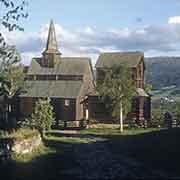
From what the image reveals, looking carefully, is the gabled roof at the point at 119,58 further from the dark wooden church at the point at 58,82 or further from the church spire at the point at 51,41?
the church spire at the point at 51,41

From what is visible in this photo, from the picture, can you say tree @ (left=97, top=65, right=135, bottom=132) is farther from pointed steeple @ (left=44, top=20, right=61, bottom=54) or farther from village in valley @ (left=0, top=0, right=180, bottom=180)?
pointed steeple @ (left=44, top=20, right=61, bottom=54)

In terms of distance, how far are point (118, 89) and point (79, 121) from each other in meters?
12.3

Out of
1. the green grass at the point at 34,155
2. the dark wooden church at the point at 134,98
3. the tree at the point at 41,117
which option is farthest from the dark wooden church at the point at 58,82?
the green grass at the point at 34,155

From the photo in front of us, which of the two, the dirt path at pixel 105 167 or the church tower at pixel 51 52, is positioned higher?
the church tower at pixel 51 52

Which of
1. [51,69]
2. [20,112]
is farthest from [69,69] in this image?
[20,112]

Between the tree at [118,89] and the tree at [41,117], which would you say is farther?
the tree at [118,89]

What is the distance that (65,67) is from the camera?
70.9 m

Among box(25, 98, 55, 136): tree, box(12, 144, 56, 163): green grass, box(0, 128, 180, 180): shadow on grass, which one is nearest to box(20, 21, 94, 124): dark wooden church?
box(25, 98, 55, 136): tree

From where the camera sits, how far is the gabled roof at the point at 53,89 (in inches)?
2589

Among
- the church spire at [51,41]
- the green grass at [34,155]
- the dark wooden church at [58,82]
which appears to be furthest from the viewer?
the church spire at [51,41]

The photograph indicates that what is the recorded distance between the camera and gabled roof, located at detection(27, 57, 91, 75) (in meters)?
69.2

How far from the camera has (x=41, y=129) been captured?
151 feet

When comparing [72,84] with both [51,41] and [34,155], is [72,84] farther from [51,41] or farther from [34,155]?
[34,155]

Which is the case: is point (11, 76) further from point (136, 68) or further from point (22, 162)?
point (22, 162)
